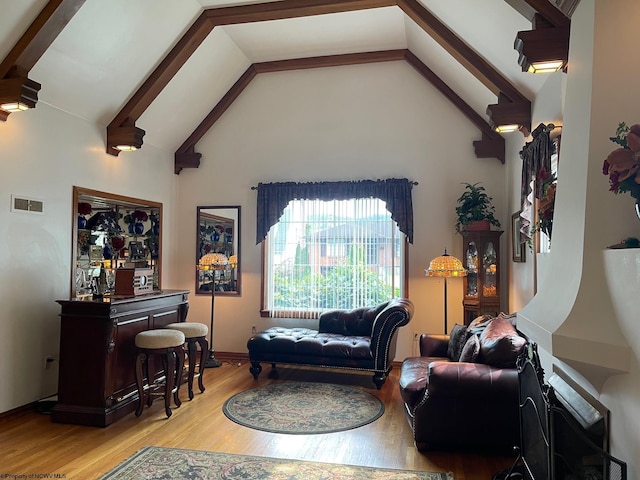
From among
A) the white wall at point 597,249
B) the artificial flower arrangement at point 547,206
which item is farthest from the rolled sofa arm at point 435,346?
the white wall at point 597,249

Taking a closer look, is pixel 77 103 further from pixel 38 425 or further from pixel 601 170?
pixel 601 170

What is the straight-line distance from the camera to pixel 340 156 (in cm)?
587

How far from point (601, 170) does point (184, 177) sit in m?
5.46

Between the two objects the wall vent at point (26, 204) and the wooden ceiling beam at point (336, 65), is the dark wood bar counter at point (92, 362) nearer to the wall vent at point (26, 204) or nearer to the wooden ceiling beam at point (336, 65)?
the wall vent at point (26, 204)

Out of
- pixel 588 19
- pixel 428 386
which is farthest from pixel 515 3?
pixel 428 386

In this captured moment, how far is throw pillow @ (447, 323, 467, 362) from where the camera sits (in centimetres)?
411

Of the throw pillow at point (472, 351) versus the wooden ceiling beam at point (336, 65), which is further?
the wooden ceiling beam at point (336, 65)

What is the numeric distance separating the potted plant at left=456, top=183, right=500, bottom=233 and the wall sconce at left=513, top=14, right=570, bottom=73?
2405 millimetres

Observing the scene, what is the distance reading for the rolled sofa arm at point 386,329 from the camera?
4652 mm

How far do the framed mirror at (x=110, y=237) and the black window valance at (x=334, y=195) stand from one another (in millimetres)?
1418

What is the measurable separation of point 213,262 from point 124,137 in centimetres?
178

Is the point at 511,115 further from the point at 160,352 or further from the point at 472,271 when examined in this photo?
the point at 160,352

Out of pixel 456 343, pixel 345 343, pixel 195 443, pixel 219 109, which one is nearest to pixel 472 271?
pixel 456 343

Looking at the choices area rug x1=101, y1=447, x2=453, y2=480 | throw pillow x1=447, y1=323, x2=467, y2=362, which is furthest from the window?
area rug x1=101, y1=447, x2=453, y2=480
